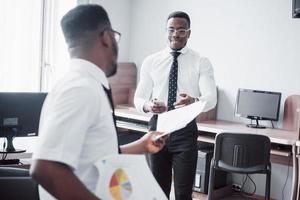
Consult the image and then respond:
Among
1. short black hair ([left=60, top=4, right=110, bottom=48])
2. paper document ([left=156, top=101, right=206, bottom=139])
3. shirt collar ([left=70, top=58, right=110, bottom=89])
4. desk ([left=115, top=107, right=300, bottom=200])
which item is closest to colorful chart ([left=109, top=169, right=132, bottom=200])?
shirt collar ([left=70, top=58, right=110, bottom=89])

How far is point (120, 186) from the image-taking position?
1.23 m

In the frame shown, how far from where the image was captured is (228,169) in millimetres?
3607

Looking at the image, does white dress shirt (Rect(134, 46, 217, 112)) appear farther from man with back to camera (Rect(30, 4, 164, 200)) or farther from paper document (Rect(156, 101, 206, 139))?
man with back to camera (Rect(30, 4, 164, 200))

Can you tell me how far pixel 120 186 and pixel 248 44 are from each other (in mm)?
3549

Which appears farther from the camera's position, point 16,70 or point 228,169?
point 16,70

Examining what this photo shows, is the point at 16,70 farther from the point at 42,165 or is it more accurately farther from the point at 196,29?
the point at 42,165

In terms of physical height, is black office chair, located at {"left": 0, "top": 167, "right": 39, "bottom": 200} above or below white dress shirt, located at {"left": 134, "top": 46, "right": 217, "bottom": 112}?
below

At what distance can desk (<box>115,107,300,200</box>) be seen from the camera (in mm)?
3738

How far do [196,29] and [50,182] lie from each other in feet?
12.9

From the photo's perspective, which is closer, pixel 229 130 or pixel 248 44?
pixel 229 130

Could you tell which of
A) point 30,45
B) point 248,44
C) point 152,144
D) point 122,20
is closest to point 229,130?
point 248,44

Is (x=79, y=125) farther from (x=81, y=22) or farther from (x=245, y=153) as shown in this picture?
(x=245, y=153)

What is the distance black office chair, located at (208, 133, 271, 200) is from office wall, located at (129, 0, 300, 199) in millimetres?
871

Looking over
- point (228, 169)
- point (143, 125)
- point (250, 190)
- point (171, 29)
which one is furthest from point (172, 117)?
point (250, 190)
